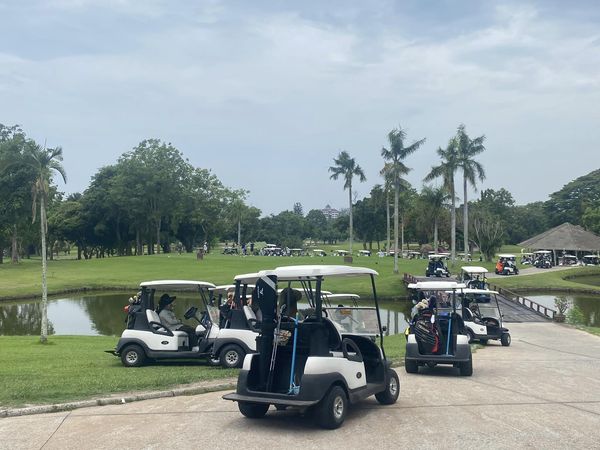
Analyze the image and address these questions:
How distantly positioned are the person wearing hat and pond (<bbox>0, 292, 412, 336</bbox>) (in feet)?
40.1

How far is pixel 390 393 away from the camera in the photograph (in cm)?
1069

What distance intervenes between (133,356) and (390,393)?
7.66 metres

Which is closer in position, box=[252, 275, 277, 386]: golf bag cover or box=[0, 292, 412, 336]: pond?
box=[252, 275, 277, 386]: golf bag cover

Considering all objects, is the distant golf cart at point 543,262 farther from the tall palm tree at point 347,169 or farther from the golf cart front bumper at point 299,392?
the golf cart front bumper at point 299,392

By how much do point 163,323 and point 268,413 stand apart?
706 centimetres

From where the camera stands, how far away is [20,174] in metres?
74.5

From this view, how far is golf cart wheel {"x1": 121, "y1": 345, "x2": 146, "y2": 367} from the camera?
15.8 m

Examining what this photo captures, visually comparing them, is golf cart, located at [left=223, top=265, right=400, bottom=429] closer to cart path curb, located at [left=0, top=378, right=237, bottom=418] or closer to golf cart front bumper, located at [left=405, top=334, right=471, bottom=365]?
cart path curb, located at [left=0, top=378, right=237, bottom=418]

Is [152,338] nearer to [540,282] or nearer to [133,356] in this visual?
[133,356]

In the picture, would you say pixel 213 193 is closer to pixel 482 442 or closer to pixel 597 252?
pixel 597 252

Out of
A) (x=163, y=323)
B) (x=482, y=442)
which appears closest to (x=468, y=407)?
(x=482, y=442)

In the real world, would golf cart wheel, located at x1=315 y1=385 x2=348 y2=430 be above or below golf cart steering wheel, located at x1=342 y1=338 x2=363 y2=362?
below

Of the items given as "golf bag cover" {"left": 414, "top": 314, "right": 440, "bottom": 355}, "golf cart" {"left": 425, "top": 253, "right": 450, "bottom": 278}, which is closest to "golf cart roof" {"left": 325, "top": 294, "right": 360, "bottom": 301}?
"golf bag cover" {"left": 414, "top": 314, "right": 440, "bottom": 355}

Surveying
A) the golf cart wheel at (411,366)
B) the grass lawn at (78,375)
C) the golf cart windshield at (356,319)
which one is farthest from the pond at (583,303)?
the golf cart windshield at (356,319)
